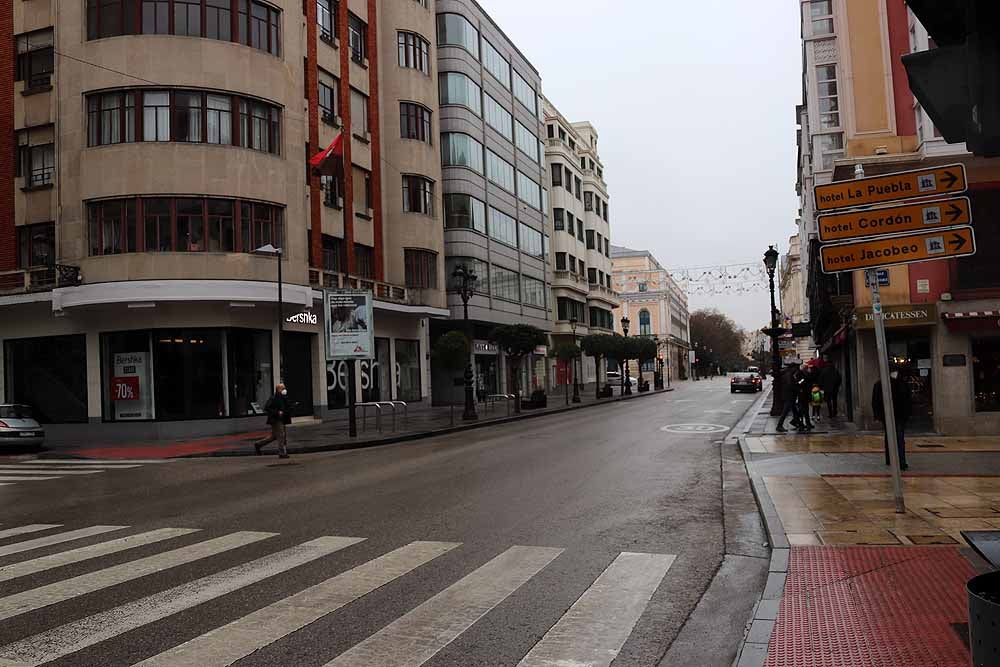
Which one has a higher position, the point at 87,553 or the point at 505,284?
the point at 505,284

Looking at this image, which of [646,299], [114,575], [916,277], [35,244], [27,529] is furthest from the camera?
[646,299]

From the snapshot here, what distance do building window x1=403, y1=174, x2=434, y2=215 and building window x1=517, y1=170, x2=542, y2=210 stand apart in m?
14.0

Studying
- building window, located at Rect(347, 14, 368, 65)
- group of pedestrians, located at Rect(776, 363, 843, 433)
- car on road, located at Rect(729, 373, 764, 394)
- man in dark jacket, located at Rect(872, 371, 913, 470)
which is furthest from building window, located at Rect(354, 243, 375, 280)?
car on road, located at Rect(729, 373, 764, 394)

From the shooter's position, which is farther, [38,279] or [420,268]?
[420,268]

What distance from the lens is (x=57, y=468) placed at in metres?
17.8

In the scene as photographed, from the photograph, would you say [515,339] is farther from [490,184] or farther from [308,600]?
[308,600]

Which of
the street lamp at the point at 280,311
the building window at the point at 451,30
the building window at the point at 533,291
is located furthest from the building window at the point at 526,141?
the street lamp at the point at 280,311

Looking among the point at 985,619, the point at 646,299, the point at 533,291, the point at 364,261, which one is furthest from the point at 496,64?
the point at 646,299

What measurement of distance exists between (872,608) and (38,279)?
28.5 metres

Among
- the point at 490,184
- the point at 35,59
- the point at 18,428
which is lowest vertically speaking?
the point at 18,428

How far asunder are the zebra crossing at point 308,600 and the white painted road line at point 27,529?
2.29 ft

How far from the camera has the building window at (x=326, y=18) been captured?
103 ft

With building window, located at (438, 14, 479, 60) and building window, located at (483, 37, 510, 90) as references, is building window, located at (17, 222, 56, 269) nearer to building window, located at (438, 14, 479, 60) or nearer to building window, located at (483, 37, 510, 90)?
building window, located at (438, 14, 479, 60)

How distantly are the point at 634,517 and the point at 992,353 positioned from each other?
13085 mm
